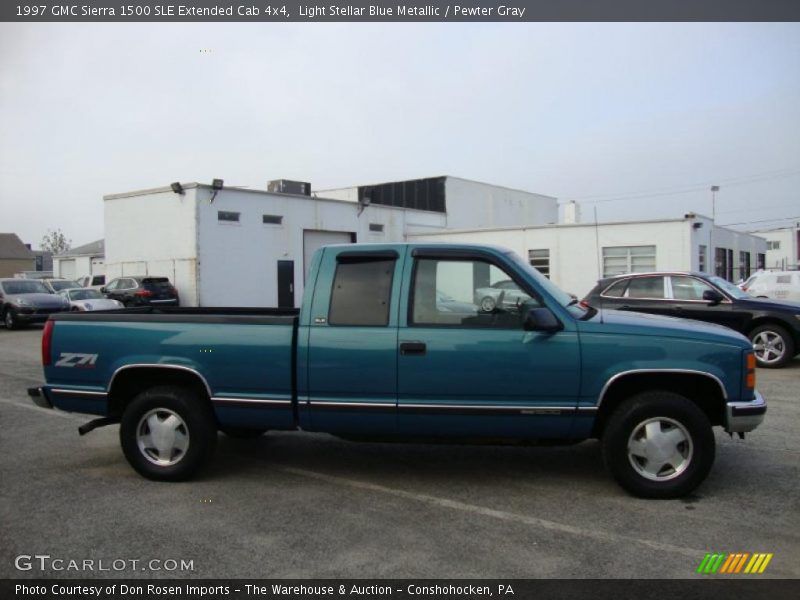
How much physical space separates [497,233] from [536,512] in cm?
2452

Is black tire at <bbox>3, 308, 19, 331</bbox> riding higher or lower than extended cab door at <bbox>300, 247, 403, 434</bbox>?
lower

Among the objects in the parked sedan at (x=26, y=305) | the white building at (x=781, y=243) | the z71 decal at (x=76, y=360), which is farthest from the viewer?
the white building at (x=781, y=243)

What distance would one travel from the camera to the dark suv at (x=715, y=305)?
34.9 feet

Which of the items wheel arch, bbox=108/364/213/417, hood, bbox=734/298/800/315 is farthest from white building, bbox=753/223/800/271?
wheel arch, bbox=108/364/213/417

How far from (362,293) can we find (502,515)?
190cm

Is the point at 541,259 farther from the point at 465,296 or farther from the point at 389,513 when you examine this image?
the point at 389,513

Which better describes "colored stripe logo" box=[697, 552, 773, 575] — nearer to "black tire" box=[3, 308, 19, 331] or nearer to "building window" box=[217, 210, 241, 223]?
"black tire" box=[3, 308, 19, 331]

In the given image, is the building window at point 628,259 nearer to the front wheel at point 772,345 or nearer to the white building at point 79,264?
the front wheel at point 772,345

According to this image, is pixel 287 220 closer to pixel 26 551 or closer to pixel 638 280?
pixel 638 280

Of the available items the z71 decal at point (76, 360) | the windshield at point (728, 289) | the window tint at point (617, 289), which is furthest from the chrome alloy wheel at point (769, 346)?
the z71 decal at point (76, 360)

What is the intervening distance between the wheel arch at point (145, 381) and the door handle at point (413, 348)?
1579mm

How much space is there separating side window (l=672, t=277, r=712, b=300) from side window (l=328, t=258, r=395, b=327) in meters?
7.97

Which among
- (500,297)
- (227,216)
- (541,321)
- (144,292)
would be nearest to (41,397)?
(500,297)

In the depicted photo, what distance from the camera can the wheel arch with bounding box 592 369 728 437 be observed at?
4.61m
